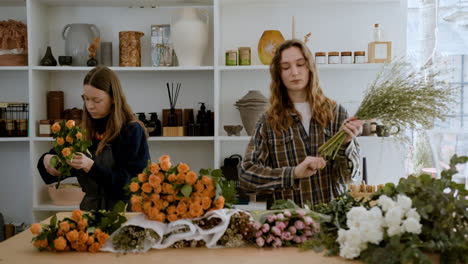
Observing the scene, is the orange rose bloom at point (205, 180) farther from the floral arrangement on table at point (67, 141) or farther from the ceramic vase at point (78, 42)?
the ceramic vase at point (78, 42)

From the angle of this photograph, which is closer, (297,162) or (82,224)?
(82,224)

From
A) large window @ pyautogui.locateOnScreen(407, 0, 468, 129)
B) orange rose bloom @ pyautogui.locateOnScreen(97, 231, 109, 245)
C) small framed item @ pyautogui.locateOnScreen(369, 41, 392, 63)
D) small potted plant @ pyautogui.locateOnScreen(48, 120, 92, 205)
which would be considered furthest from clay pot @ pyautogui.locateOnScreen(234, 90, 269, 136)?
orange rose bloom @ pyautogui.locateOnScreen(97, 231, 109, 245)

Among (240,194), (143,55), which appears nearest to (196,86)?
(143,55)

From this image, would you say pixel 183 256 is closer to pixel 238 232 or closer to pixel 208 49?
pixel 238 232

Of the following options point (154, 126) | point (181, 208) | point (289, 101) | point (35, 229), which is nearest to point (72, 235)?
point (35, 229)

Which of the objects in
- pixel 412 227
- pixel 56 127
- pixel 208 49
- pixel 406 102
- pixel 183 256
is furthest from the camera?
pixel 208 49

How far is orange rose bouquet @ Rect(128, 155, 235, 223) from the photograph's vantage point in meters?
1.32

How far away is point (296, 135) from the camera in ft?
6.17

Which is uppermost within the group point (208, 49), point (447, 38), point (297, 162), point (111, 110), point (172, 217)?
point (447, 38)

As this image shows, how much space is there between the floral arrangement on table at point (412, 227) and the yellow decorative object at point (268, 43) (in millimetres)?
1981

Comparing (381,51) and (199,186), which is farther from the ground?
(381,51)

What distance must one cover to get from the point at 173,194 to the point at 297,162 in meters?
0.72

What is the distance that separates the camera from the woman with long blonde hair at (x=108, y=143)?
1965 millimetres

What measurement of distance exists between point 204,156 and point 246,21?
1.11m
